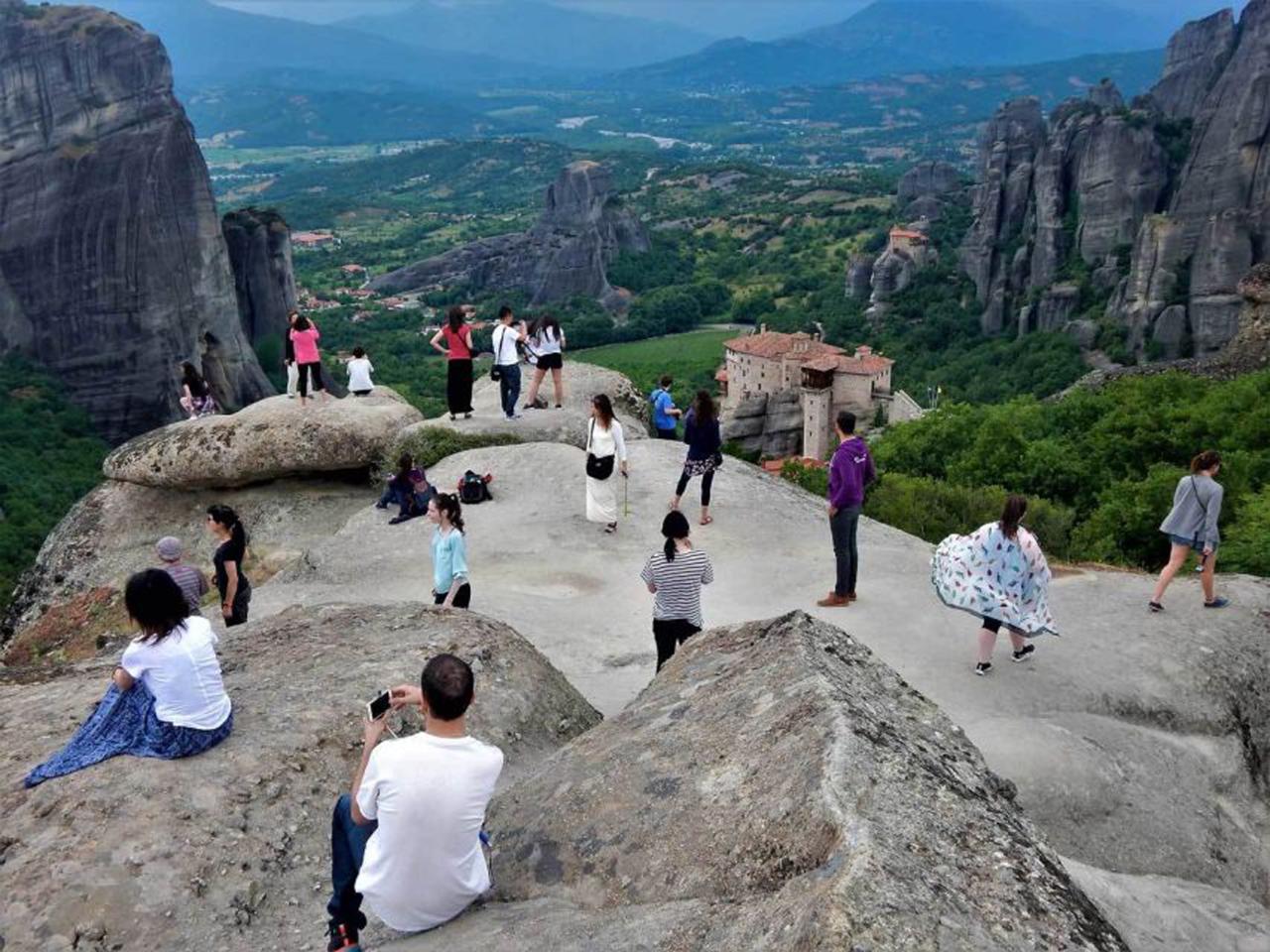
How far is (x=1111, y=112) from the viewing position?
2758 inches

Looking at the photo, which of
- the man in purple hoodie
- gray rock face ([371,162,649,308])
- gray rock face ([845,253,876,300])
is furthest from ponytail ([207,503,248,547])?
gray rock face ([371,162,649,308])

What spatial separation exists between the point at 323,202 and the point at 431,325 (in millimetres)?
75295

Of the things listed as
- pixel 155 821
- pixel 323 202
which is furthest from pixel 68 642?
pixel 323 202

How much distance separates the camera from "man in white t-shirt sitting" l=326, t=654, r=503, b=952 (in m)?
4.75

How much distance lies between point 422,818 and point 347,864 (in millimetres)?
642

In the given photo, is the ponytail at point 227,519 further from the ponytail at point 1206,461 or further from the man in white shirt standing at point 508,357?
the ponytail at point 1206,461

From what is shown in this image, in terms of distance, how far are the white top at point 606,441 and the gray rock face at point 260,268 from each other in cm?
4595

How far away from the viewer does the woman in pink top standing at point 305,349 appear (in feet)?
58.3

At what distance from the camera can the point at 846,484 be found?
1069 cm

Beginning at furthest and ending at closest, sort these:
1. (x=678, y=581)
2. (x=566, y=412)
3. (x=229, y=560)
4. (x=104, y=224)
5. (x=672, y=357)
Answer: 1. (x=672, y=357)
2. (x=104, y=224)
3. (x=566, y=412)
4. (x=229, y=560)
5. (x=678, y=581)

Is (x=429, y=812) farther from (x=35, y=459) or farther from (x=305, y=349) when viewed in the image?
(x=35, y=459)

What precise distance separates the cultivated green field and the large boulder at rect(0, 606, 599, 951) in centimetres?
5637

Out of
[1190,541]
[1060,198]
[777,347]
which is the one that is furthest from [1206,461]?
[1060,198]

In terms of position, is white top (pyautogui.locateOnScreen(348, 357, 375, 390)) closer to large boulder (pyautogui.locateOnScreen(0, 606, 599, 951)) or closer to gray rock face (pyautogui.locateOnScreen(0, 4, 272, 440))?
large boulder (pyautogui.locateOnScreen(0, 606, 599, 951))
